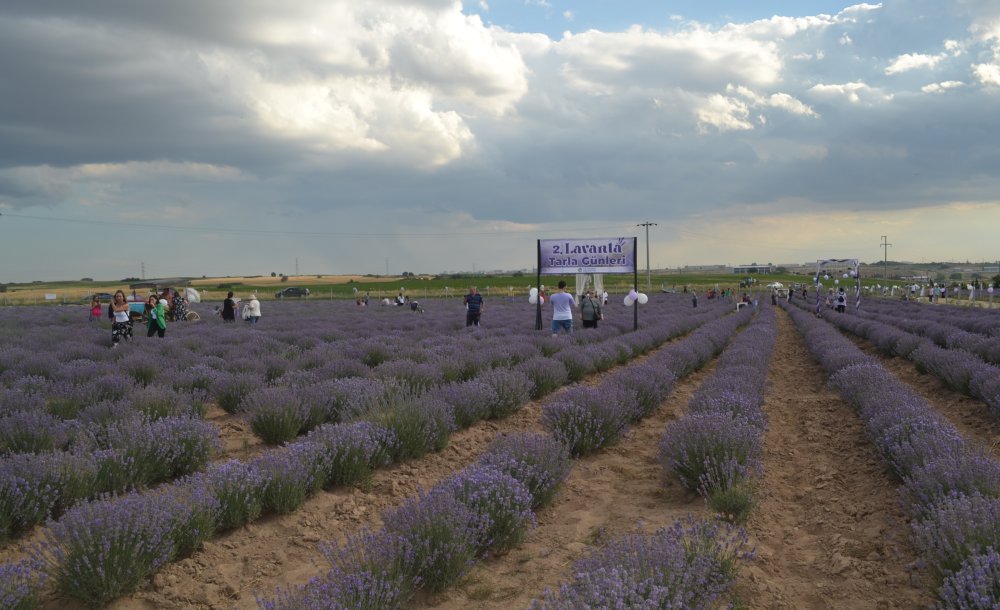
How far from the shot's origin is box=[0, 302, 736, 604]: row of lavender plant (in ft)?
9.32

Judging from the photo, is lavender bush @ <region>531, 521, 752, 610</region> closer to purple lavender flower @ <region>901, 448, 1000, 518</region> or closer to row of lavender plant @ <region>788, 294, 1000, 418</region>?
purple lavender flower @ <region>901, 448, 1000, 518</region>

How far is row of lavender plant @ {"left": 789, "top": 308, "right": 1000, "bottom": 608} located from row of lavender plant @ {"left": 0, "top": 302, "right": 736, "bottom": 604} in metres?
3.50

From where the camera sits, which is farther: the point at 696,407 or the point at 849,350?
the point at 849,350

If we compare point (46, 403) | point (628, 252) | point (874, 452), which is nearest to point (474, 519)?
point (874, 452)

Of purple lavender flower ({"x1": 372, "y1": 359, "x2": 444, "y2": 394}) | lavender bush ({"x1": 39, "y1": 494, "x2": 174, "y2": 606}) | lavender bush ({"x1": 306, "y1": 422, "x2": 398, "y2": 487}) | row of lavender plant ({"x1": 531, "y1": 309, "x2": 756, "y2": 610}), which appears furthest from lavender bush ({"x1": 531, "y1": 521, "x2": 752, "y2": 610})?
purple lavender flower ({"x1": 372, "y1": 359, "x2": 444, "y2": 394})

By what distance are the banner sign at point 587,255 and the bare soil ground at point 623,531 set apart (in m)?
10.9

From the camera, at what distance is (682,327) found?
19.3 meters

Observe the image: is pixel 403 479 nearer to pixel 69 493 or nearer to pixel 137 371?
pixel 69 493

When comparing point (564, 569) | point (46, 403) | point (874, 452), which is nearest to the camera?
point (564, 569)

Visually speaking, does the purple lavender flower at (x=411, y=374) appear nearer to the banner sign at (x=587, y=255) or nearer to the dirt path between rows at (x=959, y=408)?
the dirt path between rows at (x=959, y=408)

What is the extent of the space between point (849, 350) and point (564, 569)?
32.6 feet

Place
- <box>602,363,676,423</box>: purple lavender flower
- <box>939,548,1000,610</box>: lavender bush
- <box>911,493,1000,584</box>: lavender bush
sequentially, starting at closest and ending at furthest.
Result: <box>939,548,1000,610</box>: lavender bush < <box>911,493,1000,584</box>: lavender bush < <box>602,363,676,423</box>: purple lavender flower

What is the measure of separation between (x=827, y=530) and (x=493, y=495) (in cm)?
218

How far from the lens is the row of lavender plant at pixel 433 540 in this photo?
2.55 metres
